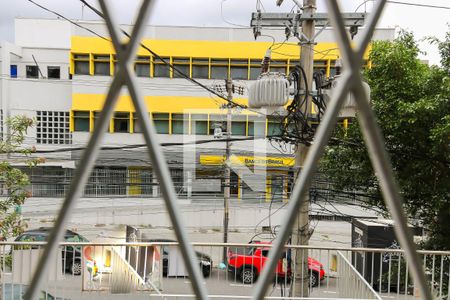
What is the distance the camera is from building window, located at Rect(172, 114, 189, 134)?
52.3 ft

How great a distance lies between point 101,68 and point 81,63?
846 mm

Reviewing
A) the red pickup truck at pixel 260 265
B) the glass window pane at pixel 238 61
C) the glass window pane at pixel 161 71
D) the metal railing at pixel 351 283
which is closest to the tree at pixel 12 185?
the red pickup truck at pixel 260 265

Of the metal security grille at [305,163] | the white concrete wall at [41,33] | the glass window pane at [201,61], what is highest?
the white concrete wall at [41,33]

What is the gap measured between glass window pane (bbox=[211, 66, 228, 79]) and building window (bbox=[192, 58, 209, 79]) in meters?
0.29

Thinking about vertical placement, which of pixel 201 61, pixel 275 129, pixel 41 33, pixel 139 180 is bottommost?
pixel 139 180

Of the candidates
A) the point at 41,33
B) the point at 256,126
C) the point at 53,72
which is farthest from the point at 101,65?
the point at 256,126

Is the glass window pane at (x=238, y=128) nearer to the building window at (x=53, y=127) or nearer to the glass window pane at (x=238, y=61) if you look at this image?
the glass window pane at (x=238, y=61)

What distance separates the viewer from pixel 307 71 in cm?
482

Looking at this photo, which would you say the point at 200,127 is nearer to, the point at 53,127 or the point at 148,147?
the point at 53,127

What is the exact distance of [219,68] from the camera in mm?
16812

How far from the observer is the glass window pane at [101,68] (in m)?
16.5

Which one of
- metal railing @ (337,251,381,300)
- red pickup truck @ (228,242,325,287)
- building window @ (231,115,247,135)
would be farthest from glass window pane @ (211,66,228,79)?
metal railing @ (337,251,381,300)

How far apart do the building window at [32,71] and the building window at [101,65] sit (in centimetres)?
399

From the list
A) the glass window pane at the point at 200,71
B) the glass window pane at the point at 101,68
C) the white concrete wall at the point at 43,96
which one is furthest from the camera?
the white concrete wall at the point at 43,96
